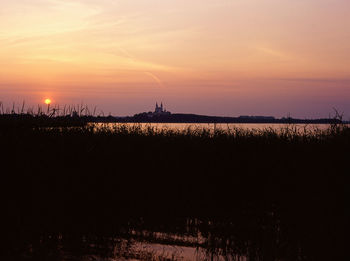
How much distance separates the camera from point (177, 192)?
13.2 m

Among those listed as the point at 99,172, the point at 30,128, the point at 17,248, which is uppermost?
the point at 30,128

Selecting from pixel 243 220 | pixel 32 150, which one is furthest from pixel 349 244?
pixel 32 150

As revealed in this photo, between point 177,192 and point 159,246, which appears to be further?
point 177,192

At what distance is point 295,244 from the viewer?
28.0 feet

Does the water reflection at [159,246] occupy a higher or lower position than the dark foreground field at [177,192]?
lower

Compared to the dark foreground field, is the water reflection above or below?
below

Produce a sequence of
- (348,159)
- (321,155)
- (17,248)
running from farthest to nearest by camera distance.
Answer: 1. (321,155)
2. (348,159)
3. (17,248)

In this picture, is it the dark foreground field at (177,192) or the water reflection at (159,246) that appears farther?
the dark foreground field at (177,192)

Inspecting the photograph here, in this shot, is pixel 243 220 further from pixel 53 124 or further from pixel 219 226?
pixel 53 124

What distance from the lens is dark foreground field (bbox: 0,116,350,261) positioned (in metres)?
8.66

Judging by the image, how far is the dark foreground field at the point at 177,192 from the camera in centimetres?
866

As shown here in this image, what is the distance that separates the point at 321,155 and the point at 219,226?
5833mm

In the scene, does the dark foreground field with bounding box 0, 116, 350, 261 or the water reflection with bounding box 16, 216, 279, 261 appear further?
the dark foreground field with bounding box 0, 116, 350, 261

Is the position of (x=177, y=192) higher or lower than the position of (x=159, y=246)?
higher
